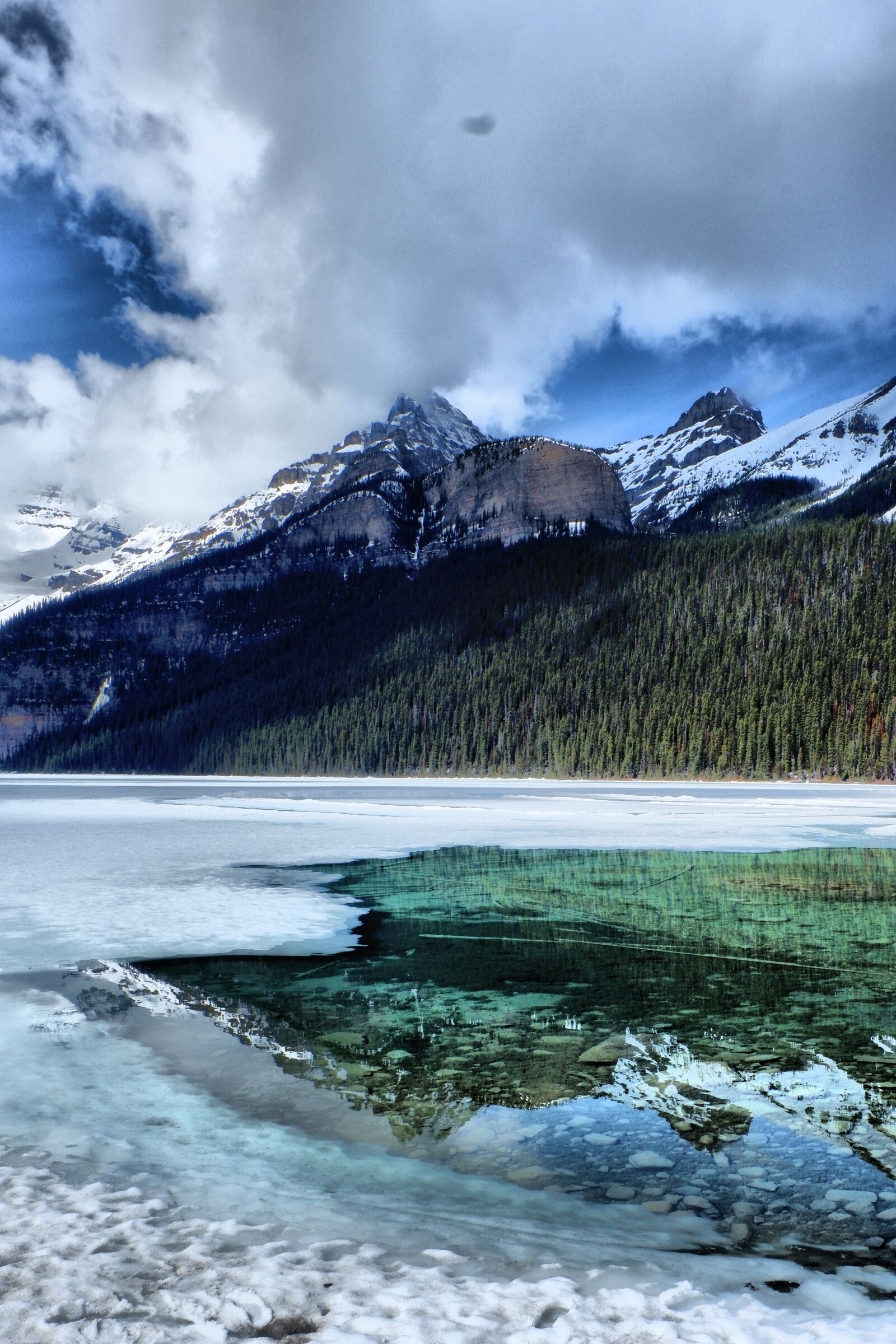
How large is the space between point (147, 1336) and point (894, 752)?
8468cm

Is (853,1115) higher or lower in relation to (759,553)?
lower

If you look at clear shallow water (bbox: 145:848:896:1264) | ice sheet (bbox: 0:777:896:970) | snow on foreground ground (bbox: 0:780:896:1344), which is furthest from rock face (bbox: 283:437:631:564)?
snow on foreground ground (bbox: 0:780:896:1344)

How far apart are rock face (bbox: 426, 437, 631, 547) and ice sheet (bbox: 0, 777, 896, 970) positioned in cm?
12571

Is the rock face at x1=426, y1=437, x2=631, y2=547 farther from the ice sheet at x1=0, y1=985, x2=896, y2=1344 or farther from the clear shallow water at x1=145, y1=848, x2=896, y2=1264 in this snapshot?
the ice sheet at x1=0, y1=985, x2=896, y2=1344

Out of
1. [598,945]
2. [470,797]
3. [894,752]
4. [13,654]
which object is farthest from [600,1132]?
[13,654]

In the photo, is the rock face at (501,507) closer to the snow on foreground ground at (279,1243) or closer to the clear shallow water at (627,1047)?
the clear shallow water at (627,1047)

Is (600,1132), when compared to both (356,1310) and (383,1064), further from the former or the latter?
(356,1310)

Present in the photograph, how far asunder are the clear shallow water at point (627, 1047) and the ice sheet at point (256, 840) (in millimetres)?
1561

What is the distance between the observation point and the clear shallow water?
4758 mm

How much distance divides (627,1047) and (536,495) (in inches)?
7054

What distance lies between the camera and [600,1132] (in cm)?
545

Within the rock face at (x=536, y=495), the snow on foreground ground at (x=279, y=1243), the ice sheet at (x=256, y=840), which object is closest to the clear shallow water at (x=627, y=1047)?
the snow on foreground ground at (x=279, y=1243)

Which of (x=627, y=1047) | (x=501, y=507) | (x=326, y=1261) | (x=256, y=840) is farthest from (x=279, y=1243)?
(x=501, y=507)

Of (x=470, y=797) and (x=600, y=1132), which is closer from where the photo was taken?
(x=600, y=1132)
